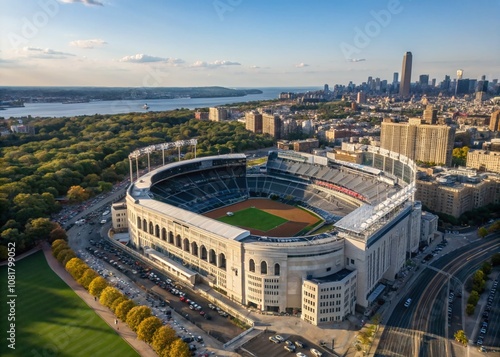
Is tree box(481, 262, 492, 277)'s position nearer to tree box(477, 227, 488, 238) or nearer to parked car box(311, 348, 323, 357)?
tree box(477, 227, 488, 238)

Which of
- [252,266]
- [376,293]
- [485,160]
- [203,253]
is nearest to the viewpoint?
[252,266]

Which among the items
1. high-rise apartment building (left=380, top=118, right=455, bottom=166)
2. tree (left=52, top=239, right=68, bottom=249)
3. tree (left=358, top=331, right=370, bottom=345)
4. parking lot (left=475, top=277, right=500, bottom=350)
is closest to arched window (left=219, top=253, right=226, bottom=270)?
tree (left=358, top=331, right=370, bottom=345)

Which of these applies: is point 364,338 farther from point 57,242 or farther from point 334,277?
point 57,242

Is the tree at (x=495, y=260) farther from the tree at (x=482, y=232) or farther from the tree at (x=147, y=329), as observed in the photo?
the tree at (x=147, y=329)

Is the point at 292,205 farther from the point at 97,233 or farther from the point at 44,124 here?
the point at 44,124

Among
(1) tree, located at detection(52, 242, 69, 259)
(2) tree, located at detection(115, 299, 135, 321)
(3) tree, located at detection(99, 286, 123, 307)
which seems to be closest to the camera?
(2) tree, located at detection(115, 299, 135, 321)

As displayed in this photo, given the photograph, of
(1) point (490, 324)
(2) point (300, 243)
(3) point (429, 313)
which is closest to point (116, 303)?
(2) point (300, 243)

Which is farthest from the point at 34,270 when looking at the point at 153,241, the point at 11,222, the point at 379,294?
the point at 379,294
